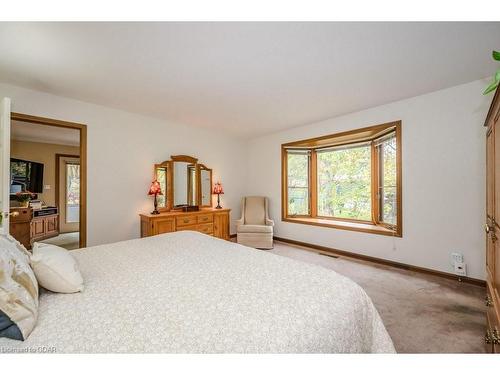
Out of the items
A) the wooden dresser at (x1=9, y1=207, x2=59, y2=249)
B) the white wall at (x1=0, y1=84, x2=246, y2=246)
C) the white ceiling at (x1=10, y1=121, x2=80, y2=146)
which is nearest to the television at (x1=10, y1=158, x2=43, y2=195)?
the white ceiling at (x1=10, y1=121, x2=80, y2=146)

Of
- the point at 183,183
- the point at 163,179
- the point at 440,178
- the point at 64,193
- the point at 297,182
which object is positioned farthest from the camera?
the point at 64,193

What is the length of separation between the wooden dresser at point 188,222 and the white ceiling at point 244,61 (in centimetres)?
167

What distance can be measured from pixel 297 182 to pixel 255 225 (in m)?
1.28

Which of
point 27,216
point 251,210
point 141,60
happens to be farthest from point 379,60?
point 27,216

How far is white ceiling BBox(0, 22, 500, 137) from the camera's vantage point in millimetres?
1687

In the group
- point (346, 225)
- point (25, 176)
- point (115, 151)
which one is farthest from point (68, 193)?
point (346, 225)

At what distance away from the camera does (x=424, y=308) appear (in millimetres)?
2086

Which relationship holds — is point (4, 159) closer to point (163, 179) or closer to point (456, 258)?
point (163, 179)

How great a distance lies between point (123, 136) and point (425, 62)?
3907 millimetres

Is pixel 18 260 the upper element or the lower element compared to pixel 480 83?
lower

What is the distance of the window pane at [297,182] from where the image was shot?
4.70 metres

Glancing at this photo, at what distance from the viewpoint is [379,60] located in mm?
2086
